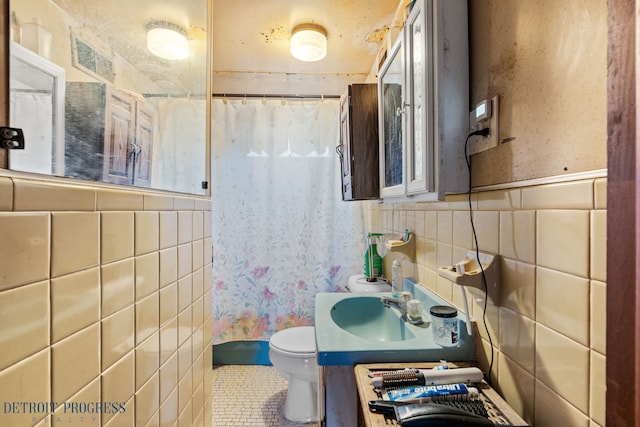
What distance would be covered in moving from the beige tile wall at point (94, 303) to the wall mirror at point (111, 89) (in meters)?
0.07

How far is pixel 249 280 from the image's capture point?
221cm

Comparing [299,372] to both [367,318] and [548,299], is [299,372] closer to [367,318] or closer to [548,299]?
[367,318]

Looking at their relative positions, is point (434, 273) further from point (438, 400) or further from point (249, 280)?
point (249, 280)

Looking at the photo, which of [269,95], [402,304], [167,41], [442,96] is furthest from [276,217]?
[442,96]

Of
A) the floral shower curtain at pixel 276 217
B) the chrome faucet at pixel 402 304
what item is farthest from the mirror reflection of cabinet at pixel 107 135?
the floral shower curtain at pixel 276 217

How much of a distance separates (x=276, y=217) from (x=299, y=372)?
3.43ft

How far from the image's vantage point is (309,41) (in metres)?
1.75

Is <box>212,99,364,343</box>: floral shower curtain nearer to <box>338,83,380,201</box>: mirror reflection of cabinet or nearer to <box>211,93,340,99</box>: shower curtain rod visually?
<box>211,93,340,99</box>: shower curtain rod

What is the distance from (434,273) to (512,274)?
1.40 ft

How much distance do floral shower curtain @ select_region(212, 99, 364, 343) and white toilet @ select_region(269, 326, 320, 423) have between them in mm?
547

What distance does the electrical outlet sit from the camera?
2.43 ft

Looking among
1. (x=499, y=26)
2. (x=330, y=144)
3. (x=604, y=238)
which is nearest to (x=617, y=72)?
(x=604, y=238)

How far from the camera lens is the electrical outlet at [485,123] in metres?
0.74

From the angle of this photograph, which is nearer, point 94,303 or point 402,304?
point 94,303
